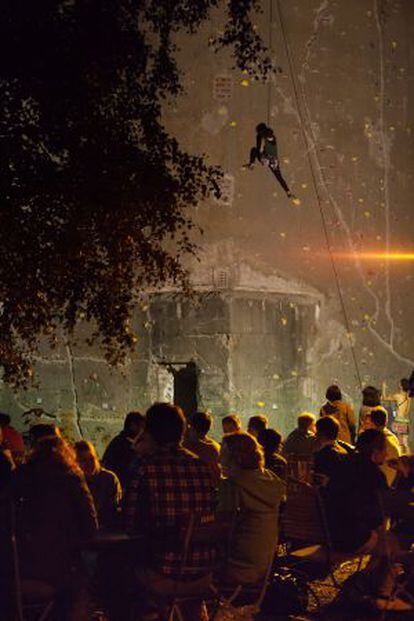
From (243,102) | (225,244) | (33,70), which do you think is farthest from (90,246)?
(243,102)

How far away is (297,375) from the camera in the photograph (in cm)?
1449

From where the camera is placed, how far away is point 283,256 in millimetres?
14859

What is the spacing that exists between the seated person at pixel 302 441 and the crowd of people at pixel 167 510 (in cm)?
219

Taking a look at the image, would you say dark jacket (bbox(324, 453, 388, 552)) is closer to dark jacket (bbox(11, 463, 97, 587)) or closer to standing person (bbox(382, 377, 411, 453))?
dark jacket (bbox(11, 463, 97, 587))

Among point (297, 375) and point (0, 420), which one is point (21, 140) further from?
point (297, 375)

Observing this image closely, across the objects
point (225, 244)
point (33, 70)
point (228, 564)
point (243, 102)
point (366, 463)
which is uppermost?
point (243, 102)

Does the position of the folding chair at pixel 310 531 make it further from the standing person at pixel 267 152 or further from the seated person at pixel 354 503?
the standing person at pixel 267 152

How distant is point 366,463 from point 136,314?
8.94m

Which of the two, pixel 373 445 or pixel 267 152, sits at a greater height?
→ pixel 267 152

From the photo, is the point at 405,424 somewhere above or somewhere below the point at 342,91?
below

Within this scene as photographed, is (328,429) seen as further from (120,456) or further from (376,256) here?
(376,256)

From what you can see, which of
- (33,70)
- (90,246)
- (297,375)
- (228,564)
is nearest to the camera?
(228,564)

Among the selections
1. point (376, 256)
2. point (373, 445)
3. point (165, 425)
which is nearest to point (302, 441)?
point (373, 445)

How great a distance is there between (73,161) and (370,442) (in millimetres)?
4349
